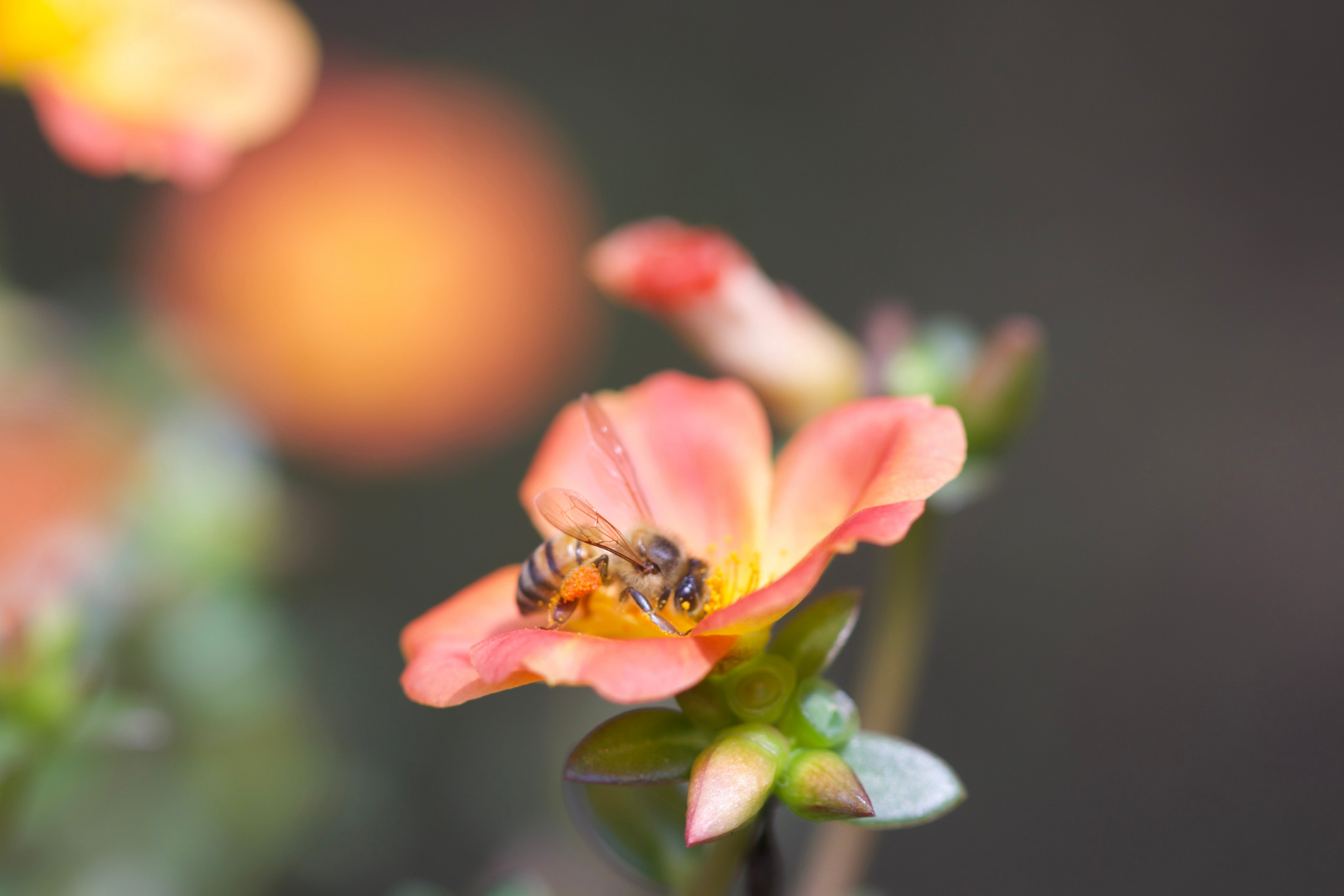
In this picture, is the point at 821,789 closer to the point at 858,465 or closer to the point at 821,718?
the point at 821,718

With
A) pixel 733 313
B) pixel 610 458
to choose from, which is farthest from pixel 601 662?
pixel 733 313

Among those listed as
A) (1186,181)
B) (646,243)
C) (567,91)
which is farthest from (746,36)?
(646,243)

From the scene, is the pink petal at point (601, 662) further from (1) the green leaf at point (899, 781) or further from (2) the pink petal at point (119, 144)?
(2) the pink petal at point (119, 144)

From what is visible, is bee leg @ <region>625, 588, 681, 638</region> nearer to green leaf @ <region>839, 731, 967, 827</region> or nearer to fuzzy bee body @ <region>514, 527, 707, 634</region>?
fuzzy bee body @ <region>514, 527, 707, 634</region>

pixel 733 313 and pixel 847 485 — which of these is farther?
pixel 733 313

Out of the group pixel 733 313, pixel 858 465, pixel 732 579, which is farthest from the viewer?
pixel 733 313

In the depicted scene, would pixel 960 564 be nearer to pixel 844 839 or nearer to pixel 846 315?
pixel 846 315

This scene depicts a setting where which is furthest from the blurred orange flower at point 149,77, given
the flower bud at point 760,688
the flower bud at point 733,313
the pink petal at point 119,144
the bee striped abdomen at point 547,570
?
the flower bud at point 760,688
